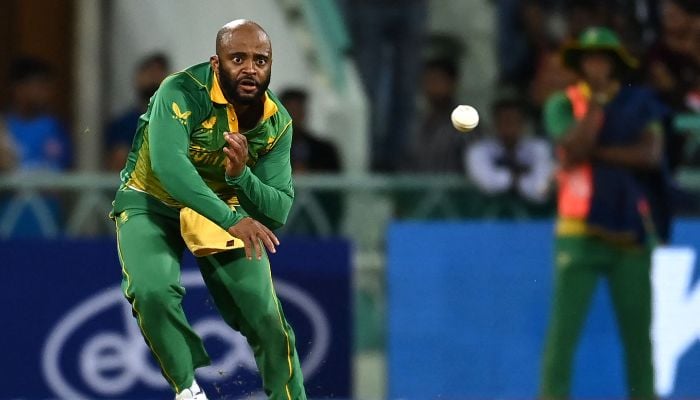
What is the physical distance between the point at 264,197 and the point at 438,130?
16.8 feet

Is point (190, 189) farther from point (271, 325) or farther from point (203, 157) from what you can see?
point (271, 325)

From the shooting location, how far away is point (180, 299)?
8.15 meters

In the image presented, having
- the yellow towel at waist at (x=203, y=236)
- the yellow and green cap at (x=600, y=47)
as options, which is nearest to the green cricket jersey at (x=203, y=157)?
the yellow towel at waist at (x=203, y=236)

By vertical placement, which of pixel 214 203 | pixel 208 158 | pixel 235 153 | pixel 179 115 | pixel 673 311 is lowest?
pixel 673 311

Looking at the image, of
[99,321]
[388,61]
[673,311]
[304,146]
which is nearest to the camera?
[99,321]

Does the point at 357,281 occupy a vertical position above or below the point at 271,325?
below

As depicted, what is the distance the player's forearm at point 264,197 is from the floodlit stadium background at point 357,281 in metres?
3.07

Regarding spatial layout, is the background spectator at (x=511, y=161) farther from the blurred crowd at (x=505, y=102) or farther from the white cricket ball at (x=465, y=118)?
the white cricket ball at (x=465, y=118)

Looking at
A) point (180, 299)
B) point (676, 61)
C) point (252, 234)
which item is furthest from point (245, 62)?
point (676, 61)

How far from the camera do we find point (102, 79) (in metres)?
14.0

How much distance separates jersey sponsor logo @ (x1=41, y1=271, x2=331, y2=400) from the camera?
1200cm

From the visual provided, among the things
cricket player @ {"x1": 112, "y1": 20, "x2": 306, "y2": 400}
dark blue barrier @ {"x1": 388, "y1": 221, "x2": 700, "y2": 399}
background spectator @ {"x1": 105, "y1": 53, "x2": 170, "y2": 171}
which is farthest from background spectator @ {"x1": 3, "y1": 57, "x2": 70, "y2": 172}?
cricket player @ {"x1": 112, "y1": 20, "x2": 306, "y2": 400}

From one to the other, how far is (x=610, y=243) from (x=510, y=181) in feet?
3.83

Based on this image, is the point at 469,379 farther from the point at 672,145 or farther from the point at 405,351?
the point at 672,145
